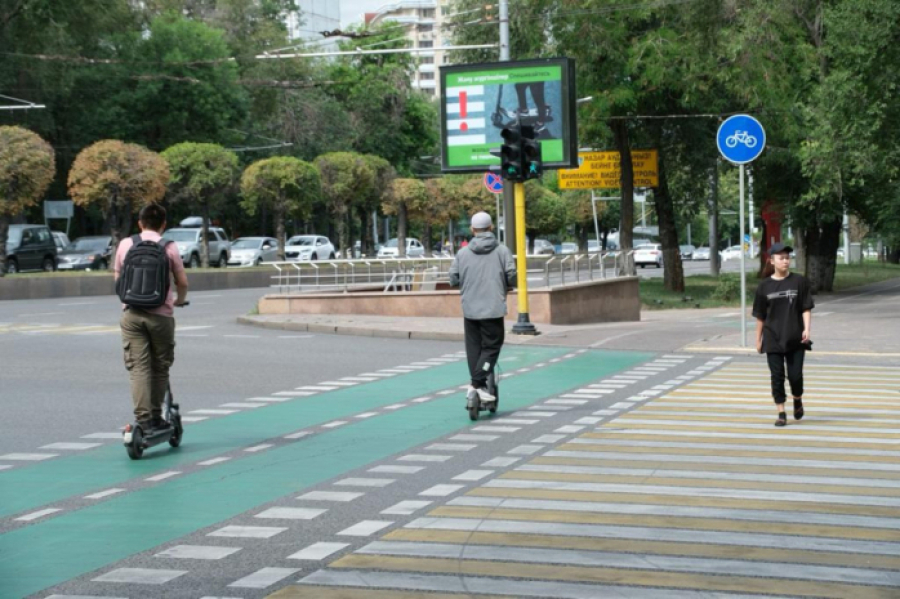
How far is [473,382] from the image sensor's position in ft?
42.3

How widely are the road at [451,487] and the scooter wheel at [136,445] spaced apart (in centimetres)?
12

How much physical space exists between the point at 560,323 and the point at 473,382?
14.3 metres

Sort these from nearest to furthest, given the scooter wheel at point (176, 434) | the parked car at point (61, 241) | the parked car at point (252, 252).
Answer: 1. the scooter wheel at point (176, 434)
2. the parked car at point (61, 241)
3. the parked car at point (252, 252)

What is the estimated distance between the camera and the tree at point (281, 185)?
5622 cm

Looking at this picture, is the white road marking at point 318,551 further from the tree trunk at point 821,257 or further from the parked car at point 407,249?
the parked car at point 407,249

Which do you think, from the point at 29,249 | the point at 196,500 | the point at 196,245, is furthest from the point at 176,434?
the point at 196,245

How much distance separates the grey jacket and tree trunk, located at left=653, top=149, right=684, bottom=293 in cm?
2961

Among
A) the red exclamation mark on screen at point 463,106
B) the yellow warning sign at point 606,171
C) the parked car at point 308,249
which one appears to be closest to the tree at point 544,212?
the parked car at point 308,249

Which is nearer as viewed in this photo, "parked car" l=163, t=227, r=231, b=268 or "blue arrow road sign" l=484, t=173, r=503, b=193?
"blue arrow road sign" l=484, t=173, r=503, b=193

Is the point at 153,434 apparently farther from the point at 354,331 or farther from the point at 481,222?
the point at 354,331

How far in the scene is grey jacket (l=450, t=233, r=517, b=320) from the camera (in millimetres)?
13078

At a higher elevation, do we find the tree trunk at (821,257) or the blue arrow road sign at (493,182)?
the blue arrow road sign at (493,182)

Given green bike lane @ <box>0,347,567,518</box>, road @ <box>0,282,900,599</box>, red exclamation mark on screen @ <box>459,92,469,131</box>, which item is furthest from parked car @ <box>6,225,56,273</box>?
green bike lane @ <box>0,347,567,518</box>

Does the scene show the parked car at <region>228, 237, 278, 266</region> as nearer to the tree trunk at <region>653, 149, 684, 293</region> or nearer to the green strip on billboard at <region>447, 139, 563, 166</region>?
the tree trunk at <region>653, 149, 684, 293</region>
